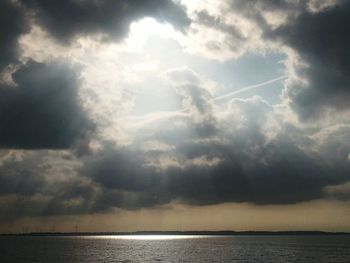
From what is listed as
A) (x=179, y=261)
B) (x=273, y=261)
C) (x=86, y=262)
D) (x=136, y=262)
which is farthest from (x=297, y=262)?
(x=86, y=262)

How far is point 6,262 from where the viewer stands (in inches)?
6403

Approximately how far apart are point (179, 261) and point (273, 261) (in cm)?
3340

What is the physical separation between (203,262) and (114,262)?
3113cm

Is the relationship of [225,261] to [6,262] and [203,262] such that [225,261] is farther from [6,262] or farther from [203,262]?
[6,262]

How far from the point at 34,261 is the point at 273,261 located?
84.7 metres

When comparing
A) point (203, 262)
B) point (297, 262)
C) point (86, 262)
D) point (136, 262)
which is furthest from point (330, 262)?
point (86, 262)

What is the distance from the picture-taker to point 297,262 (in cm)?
16750

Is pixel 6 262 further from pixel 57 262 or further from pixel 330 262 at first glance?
pixel 330 262

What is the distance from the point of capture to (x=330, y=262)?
553ft

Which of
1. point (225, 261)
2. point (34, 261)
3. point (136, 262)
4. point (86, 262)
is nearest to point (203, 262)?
point (225, 261)

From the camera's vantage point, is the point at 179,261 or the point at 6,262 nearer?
the point at 6,262

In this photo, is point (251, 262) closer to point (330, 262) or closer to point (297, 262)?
point (297, 262)

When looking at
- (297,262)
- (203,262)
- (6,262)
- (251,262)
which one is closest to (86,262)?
(6,262)

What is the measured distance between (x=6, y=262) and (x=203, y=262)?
67.1 m
